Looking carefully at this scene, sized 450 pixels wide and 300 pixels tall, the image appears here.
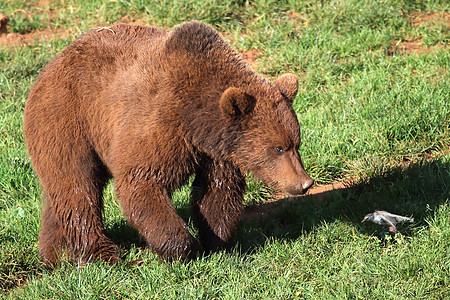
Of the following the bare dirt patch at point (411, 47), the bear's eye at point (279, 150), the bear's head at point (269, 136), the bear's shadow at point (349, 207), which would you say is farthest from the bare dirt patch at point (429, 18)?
the bear's eye at point (279, 150)

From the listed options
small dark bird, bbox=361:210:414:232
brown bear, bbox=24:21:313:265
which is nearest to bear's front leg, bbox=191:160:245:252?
brown bear, bbox=24:21:313:265

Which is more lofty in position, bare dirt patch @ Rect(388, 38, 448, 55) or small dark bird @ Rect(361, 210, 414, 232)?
bare dirt patch @ Rect(388, 38, 448, 55)

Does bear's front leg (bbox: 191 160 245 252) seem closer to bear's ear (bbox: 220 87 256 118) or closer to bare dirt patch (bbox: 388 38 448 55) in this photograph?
bear's ear (bbox: 220 87 256 118)

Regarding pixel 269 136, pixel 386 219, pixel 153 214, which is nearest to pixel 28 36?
pixel 153 214

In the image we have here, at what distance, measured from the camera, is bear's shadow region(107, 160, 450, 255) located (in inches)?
226

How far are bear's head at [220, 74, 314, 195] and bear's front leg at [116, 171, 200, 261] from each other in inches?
29.2

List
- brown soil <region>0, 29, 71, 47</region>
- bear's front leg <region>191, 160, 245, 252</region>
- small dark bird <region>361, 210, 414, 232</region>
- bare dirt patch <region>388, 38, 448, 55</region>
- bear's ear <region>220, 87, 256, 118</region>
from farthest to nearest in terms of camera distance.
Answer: brown soil <region>0, 29, 71, 47</region> < bare dirt patch <region>388, 38, 448, 55</region> < small dark bird <region>361, 210, 414, 232</region> < bear's front leg <region>191, 160, 245, 252</region> < bear's ear <region>220, 87, 256, 118</region>

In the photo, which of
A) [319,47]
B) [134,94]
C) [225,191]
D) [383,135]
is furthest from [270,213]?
[319,47]

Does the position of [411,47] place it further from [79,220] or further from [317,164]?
[79,220]

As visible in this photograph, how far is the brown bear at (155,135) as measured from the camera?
4887mm

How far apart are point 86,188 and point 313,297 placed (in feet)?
7.13

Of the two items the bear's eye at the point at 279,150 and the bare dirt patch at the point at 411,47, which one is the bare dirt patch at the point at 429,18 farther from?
the bear's eye at the point at 279,150

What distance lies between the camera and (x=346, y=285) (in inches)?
186

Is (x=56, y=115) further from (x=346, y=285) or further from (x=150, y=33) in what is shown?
(x=346, y=285)
